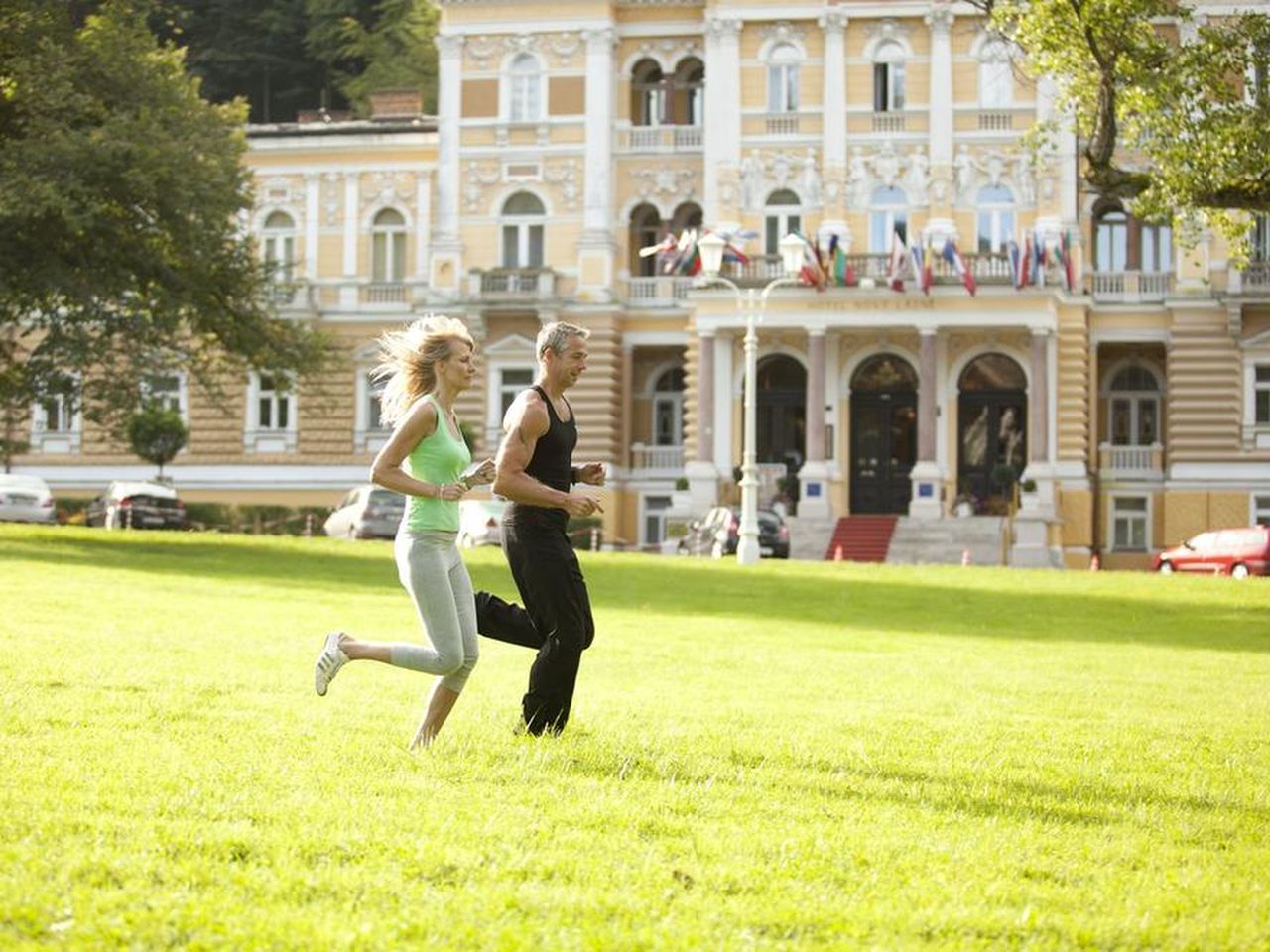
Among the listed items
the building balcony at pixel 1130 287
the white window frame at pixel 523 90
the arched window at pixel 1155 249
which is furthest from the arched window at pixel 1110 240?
the white window frame at pixel 523 90

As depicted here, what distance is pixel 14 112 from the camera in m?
32.4

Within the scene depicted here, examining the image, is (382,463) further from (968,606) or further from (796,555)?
(796,555)

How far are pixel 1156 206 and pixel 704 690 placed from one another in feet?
47.6

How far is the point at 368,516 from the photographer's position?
42.0 m

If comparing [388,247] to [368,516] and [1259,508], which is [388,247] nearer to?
[368,516]

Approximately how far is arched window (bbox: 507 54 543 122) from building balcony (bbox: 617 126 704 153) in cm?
235

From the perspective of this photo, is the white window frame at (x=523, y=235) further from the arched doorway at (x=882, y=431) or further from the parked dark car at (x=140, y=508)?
the parked dark car at (x=140, y=508)

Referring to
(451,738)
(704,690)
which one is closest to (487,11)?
(704,690)

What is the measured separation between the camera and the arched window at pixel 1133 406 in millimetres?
50938

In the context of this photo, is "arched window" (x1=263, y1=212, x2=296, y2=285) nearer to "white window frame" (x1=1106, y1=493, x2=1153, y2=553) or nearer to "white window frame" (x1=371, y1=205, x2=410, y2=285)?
"white window frame" (x1=371, y1=205, x2=410, y2=285)

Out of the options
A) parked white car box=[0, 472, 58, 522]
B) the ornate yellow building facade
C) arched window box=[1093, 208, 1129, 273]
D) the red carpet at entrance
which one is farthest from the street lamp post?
parked white car box=[0, 472, 58, 522]

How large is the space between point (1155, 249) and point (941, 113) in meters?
6.78

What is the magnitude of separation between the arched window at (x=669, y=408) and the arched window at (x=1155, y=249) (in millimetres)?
12603

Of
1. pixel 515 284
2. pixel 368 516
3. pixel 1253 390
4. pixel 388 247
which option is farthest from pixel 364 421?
pixel 1253 390
